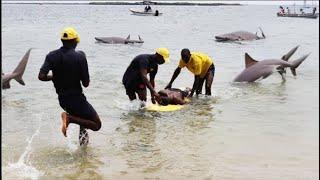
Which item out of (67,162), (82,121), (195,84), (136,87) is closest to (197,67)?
(195,84)

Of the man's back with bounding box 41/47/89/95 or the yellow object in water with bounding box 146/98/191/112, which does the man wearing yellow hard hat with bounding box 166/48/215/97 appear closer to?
the yellow object in water with bounding box 146/98/191/112

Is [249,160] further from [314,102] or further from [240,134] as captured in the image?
[314,102]

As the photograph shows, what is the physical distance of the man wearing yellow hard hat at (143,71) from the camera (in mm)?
8216

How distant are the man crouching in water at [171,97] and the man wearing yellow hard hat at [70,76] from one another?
3.02 meters

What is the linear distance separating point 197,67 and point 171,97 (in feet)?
2.34

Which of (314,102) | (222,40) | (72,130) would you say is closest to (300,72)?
(314,102)

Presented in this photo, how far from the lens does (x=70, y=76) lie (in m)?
5.99

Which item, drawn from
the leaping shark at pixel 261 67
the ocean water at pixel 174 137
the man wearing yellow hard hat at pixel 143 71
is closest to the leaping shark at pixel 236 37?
the leaping shark at pixel 261 67

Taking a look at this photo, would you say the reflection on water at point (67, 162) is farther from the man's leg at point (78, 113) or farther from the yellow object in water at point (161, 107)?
the yellow object in water at point (161, 107)

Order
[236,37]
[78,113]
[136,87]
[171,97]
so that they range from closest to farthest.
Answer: [78,113], [136,87], [171,97], [236,37]

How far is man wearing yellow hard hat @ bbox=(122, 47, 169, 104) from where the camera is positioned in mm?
8216

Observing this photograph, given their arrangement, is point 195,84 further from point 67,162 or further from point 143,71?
point 67,162

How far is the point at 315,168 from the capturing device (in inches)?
228

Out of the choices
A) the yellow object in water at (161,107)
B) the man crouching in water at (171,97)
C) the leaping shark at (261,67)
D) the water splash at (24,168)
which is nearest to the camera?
the water splash at (24,168)
